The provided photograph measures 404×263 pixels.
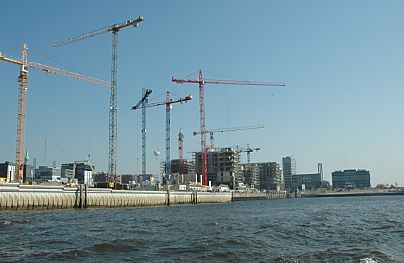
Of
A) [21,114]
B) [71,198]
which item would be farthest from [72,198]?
[21,114]

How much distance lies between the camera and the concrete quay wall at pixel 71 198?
64312 millimetres

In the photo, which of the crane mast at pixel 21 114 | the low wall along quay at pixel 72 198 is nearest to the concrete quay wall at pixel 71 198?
the low wall along quay at pixel 72 198

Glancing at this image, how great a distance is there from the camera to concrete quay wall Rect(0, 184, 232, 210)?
64312 millimetres

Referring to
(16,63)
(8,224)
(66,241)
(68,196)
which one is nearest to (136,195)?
(68,196)

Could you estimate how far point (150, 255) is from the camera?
22469mm

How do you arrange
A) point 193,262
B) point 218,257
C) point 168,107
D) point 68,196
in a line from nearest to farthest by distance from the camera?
point 193,262 < point 218,257 < point 68,196 < point 168,107

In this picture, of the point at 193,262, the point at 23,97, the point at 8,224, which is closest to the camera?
the point at 193,262

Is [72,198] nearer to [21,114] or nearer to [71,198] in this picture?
[71,198]

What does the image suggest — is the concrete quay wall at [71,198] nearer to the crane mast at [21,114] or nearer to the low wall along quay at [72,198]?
the low wall along quay at [72,198]

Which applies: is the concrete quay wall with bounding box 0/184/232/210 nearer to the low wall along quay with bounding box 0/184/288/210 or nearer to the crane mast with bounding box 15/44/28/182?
the low wall along quay with bounding box 0/184/288/210

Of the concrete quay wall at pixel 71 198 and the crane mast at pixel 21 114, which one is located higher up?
the crane mast at pixel 21 114

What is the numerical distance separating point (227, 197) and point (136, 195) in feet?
265

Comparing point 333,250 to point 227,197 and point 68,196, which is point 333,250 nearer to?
point 68,196

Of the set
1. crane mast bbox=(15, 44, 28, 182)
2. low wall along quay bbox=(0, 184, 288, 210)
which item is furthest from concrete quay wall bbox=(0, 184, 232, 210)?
crane mast bbox=(15, 44, 28, 182)
